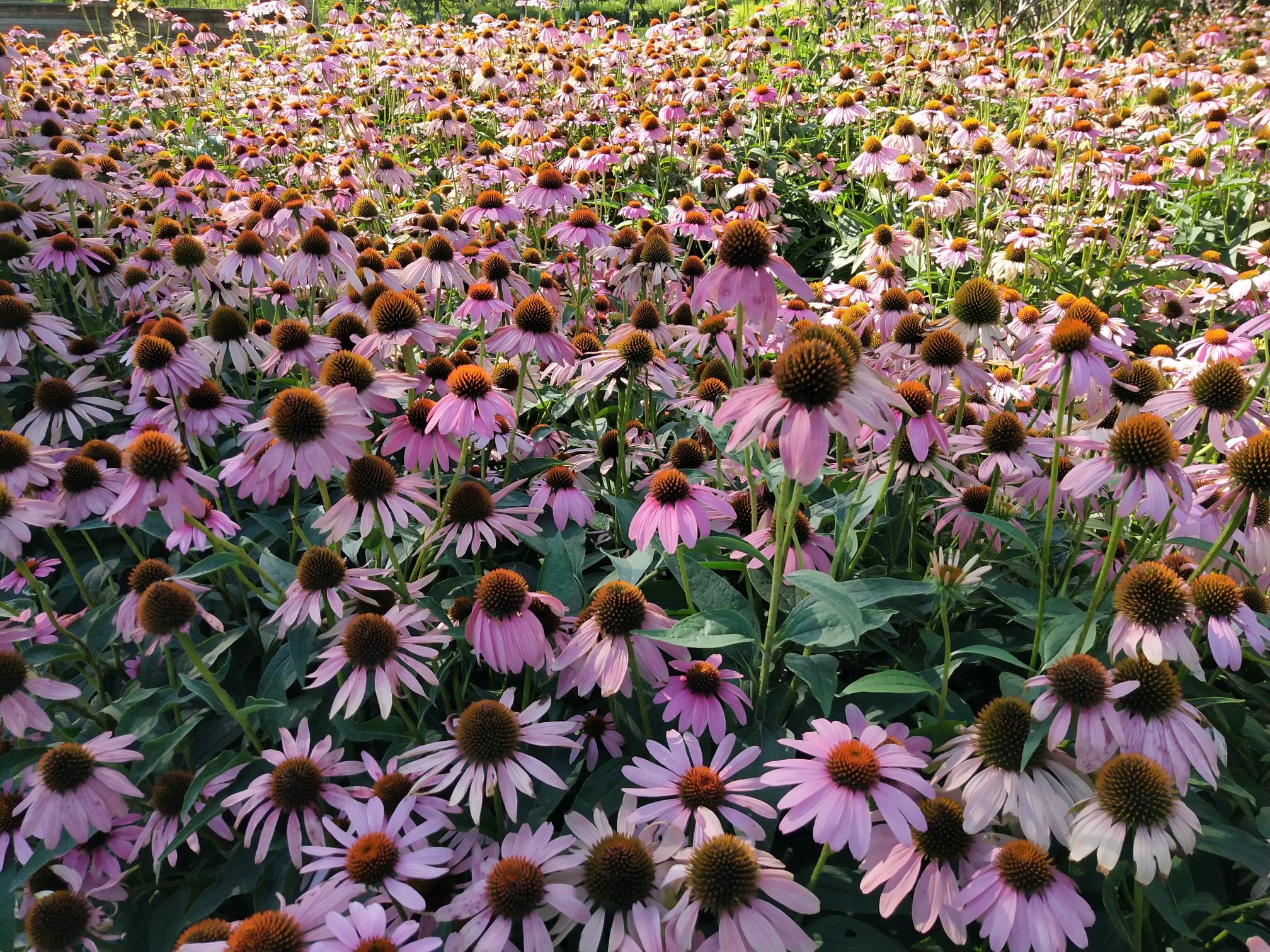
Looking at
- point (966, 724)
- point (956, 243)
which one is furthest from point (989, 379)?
point (956, 243)

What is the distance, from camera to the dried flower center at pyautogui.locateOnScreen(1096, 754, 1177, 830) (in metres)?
1.13

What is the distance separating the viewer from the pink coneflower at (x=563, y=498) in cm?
203

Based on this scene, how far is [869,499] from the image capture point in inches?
63.3

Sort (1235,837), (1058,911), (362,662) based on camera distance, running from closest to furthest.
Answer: (1058,911) → (1235,837) → (362,662)

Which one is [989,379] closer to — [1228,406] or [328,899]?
[1228,406]

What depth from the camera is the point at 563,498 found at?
205 centimetres

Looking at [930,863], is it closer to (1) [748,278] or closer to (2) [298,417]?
(1) [748,278]

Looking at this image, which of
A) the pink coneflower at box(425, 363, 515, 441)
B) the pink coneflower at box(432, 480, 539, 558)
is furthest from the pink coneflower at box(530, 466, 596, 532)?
the pink coneflower at box(425, 363, 515, 441)

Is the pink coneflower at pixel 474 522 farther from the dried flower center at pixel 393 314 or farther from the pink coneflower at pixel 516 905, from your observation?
the pink coneflower at pixel 516 905

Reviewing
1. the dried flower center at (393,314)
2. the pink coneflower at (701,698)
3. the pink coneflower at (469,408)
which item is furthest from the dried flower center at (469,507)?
the pink coneflower at (701,698)

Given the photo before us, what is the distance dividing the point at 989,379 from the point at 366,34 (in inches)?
276

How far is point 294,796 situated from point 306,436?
0.66 metres

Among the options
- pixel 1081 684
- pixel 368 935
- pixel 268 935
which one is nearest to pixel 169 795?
pixel 268 935

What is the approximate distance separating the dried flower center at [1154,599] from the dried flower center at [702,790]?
2.44 feet
